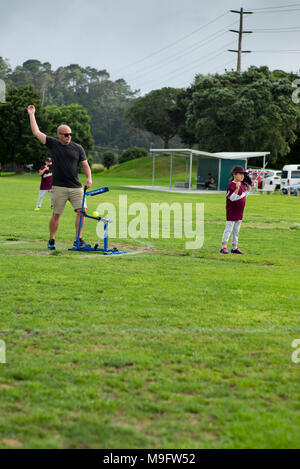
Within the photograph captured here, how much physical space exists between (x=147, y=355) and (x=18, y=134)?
66116 mm

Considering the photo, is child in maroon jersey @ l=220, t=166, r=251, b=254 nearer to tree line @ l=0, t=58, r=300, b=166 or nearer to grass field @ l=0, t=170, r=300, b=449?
grass field @ l=0, t=170, r=300, b=449

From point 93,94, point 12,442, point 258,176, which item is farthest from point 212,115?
point 93,94

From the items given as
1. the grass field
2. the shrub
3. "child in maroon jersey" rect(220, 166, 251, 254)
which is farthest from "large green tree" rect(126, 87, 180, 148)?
the grass field

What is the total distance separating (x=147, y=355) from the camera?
4.23 m

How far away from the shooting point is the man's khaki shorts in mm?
9195

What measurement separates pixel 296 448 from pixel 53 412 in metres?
1.46

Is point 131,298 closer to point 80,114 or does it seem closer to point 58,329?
point 58,329

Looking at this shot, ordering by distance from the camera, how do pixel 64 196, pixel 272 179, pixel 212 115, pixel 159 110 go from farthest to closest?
pixel 159 110
pixel 212 115
pixel 272 179
pixel 64 196

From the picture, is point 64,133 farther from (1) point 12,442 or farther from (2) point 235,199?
(1) point 12,442

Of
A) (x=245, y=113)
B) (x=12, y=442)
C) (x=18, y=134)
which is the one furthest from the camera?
(x=18, y=134)

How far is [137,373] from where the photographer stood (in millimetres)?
3865

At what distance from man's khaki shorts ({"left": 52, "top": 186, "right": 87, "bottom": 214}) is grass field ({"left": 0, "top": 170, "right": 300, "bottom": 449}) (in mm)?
1269

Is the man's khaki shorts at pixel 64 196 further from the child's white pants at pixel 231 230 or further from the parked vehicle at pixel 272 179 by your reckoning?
the parked vehicle at pixel 272 179
